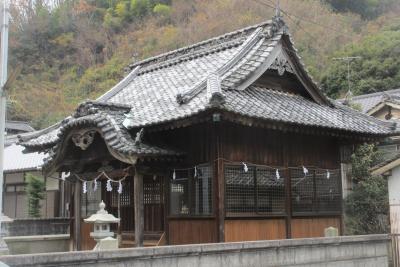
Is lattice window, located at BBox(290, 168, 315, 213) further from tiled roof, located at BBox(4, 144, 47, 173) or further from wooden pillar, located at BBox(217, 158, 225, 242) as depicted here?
tiled roof, located at BBox(4, 144, 47, 173)

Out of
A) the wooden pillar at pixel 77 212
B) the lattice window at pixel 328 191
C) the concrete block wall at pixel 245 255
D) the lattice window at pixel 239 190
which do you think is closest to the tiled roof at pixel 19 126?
the wooden pillar at pixel 77 212

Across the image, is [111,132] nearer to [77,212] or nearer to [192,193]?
[192,193]

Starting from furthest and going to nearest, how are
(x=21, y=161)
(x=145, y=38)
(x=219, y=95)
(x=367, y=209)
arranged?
(x=145, y=38) < (x=21, y=161) < (x=367, y=209) < (x=219, y=95)

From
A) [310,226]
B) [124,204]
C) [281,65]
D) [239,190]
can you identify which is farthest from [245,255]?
[281,65]

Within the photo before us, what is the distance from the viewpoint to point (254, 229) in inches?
569

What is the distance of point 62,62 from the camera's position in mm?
64125

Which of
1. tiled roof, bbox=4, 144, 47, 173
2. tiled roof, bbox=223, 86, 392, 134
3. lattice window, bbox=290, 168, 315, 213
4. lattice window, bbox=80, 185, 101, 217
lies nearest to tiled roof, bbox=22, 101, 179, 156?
lattice window, bbox=80, 185, 101, 217

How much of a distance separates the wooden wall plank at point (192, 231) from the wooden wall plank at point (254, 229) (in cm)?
44

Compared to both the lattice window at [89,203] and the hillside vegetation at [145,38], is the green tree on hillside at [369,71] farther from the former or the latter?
the lattice window at [89,203]

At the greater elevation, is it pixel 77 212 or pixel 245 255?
pixel 77 212

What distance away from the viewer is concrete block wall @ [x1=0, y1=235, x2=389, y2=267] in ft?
27.2

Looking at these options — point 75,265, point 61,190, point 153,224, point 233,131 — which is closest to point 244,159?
point 233,131

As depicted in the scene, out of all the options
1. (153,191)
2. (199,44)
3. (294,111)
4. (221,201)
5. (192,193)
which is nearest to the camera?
(221,201)

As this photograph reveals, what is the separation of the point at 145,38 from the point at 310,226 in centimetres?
5171
